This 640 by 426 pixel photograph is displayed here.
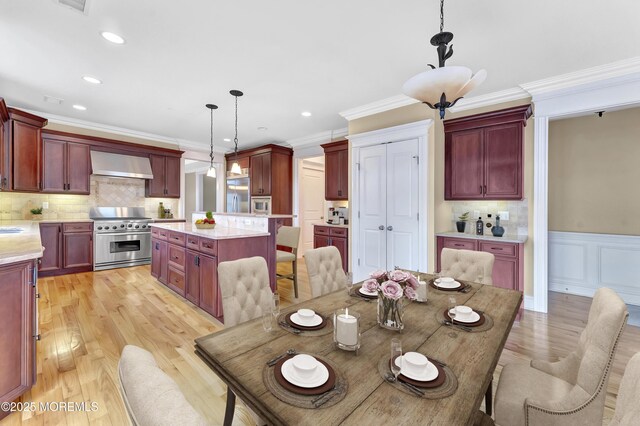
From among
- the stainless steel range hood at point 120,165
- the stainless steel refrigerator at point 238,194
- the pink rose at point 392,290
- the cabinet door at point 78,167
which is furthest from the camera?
the stainless steel refrigerator at point 238,194

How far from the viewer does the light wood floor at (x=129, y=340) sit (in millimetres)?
1871

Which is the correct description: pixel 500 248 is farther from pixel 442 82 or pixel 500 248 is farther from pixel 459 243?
pixel 442 82

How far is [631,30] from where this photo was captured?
239 cm

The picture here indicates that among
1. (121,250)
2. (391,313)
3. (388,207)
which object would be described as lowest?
(121,250)

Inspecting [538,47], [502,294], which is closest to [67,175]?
[502,294]

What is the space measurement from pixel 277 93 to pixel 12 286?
3.25 m

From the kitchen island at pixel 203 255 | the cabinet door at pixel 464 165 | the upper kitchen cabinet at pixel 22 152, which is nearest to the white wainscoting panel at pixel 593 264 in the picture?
the cabinet door at pixel 464 165

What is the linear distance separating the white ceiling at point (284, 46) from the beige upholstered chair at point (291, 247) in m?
1.93

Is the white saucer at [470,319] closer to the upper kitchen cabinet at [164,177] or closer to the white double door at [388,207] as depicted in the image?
the white double door at [388,207]

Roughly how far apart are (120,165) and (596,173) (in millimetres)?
8002

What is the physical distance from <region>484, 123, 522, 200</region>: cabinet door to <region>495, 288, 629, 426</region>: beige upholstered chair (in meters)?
2.49

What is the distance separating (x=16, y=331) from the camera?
1761 mm

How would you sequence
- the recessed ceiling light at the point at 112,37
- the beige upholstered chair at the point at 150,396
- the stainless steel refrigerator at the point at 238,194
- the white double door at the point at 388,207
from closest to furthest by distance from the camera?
the beige upholstered chair at the point at 150,396 < the recessed ceiling light at the point at 112,37 < the white double door at the point at 388,207 < the stainless steel refrigerator at the point at 238,194

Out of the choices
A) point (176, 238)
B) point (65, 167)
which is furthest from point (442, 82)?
point (65, 167)
